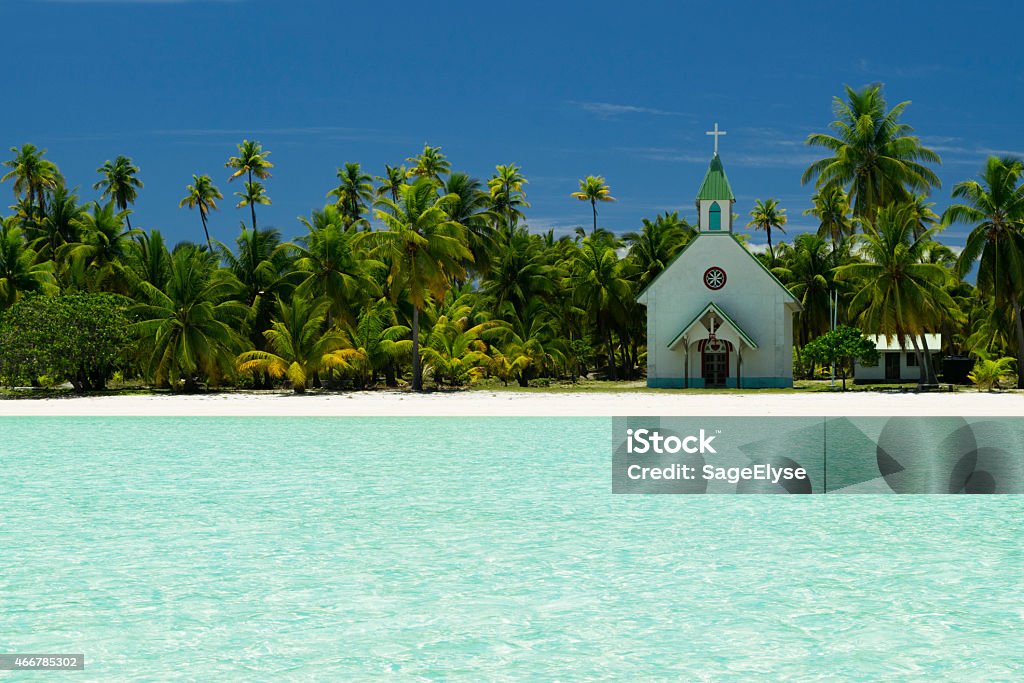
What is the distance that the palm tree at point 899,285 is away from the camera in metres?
42.4

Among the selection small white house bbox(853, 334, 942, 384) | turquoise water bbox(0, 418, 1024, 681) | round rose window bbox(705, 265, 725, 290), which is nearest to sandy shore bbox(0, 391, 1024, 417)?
round rose window bbox(705, 265, 725, 290)

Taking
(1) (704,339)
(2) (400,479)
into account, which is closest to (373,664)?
(2) (400,479)

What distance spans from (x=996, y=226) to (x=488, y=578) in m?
40.5

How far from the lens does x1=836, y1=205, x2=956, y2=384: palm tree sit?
4241 centimetres

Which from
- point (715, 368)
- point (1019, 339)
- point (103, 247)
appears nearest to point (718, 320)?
point (715, 368)

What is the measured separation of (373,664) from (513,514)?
5.95 m

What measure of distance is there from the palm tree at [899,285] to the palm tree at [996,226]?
168 centimetres

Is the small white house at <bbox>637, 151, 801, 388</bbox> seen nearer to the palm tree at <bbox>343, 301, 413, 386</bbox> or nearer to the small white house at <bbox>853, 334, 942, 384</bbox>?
the palm tree at <bbox>343, 301, 413, 386</bbox>

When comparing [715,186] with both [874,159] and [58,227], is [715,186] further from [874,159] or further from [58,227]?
[58,227]

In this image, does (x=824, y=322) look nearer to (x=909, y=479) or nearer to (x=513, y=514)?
(x=909, y=479)

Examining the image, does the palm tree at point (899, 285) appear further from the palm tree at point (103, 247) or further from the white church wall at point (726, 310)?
the palm tree at point (103, 247)

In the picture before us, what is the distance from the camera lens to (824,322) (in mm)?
58594

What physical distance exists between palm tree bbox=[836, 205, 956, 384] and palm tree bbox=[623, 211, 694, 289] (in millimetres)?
11752

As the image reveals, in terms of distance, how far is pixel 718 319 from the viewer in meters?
42.1
